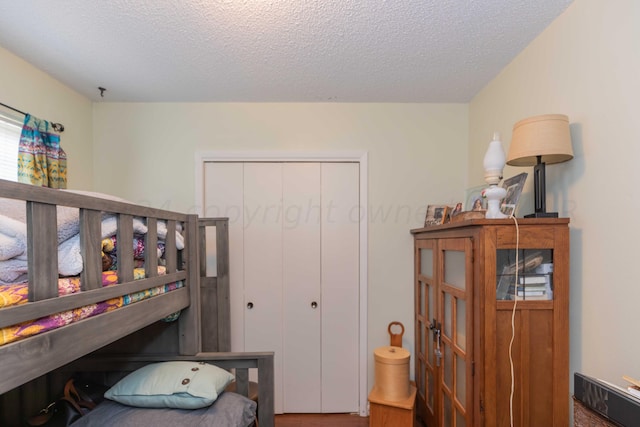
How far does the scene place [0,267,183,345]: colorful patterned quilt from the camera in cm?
78

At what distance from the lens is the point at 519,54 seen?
1746 millimetres

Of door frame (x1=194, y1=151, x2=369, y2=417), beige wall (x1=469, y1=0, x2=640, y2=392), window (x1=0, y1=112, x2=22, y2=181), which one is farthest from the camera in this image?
door frame (x1=194, y1=151, x2=369, y2=417)

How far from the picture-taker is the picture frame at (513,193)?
Result: 1487mm

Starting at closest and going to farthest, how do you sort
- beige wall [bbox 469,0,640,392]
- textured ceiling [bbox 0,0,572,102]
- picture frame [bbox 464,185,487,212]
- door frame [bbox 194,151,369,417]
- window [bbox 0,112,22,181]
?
1. beige wall [bbox 469,0,640,392]
2. textured ceiling [bbox 0,0,572,102]
3. window [bbox 0,112,22,181]
4. picture frame [bbox 464,185,487,212]
5. door frame [bbox 194,151,369,417]

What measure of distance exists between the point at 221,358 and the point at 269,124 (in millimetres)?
1648

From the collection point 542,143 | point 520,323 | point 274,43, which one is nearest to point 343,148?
point 274,43

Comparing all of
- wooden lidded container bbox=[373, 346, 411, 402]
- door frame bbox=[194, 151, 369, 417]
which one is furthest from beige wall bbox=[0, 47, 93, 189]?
wooden lidded container bbox=[373, 346, 411, 402]

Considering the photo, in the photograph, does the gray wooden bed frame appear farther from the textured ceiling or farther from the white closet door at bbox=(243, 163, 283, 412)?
the textured ceiling

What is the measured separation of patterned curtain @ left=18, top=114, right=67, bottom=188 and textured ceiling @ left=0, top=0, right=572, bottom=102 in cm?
39

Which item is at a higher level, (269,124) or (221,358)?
(269,124)

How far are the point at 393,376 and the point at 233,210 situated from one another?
162 cm

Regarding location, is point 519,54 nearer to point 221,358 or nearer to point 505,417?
point 505,417

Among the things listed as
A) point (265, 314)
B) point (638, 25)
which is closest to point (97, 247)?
point (265, 314)

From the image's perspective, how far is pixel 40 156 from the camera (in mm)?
1796
